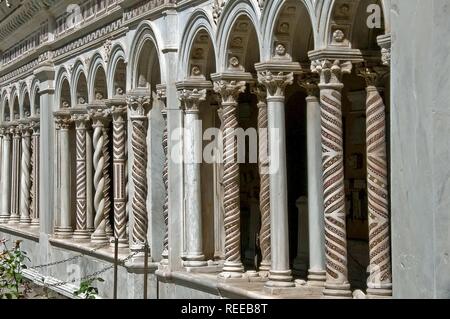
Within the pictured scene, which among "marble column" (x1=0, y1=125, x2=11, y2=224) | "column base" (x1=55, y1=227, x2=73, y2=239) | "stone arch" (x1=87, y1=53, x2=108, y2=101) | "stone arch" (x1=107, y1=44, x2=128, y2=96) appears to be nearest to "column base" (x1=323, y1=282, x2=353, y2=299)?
"stone arch" (x1=107, y1=44, x2=128, y2=96)

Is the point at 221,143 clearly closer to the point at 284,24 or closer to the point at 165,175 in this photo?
the point at 165,175

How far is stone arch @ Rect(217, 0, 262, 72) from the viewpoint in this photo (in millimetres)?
11586

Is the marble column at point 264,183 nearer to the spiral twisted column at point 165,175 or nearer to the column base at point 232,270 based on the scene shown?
the column base at point 232,270

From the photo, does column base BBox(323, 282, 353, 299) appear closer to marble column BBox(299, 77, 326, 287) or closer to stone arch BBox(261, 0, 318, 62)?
marble column BBox(299, 77, 326, 287)

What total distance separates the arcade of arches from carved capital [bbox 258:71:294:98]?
0.7 inches

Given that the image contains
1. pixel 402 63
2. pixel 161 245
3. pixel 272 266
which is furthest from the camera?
pixel 161 245

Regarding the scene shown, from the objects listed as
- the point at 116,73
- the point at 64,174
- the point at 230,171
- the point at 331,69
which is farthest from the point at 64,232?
the point at 331,69

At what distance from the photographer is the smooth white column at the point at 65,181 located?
18984mm

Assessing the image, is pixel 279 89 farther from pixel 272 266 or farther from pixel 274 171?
pixel 272 266

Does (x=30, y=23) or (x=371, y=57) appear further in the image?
(x=30, y=23)

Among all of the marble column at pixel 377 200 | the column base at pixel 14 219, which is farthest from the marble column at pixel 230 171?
the column base at pixel 14 219

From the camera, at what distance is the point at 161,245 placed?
1413 centimetres

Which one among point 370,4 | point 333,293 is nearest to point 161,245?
point 333,293

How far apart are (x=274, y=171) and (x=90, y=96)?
719 centimetres
